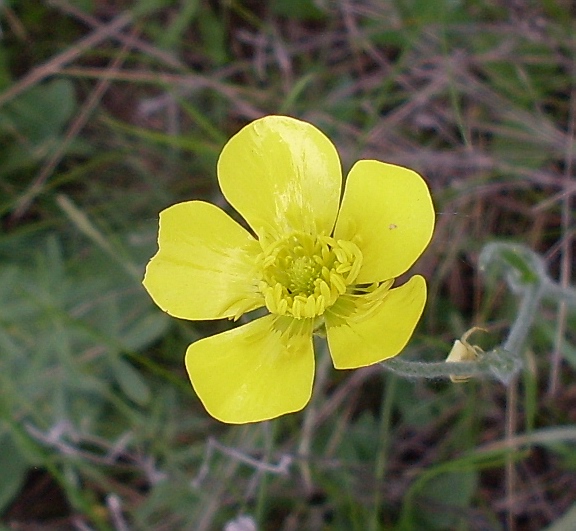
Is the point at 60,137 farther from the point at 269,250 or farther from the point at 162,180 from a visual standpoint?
the point at 269,250

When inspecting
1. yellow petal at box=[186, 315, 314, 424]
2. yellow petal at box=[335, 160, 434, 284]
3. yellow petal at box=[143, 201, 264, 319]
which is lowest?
yellow petal at box=[186, 315, 314, 424]

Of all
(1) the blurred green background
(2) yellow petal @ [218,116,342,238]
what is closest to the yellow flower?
(2) yellow petal @ [218,116,342,238]

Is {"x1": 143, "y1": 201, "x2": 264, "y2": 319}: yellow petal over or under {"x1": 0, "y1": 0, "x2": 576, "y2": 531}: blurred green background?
over

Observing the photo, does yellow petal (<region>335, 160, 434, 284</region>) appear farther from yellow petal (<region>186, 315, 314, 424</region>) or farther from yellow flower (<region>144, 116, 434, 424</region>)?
yellow petal (<region>186, 315, 314, 424</region>)

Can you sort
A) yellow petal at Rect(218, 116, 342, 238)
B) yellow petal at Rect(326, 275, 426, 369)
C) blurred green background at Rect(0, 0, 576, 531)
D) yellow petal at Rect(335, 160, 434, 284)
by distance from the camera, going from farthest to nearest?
1. blurred green background at Rect(0, 0, 576, 531)
2. yellow petal at Rect(218, 116, 342, 238)
3. yellow petal at Rect(335, 160, 434, 284)
4. yellow petal at Rect(326, 275, 426, 369)

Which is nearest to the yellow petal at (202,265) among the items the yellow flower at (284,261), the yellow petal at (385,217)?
the yellow flower at (284,261)
